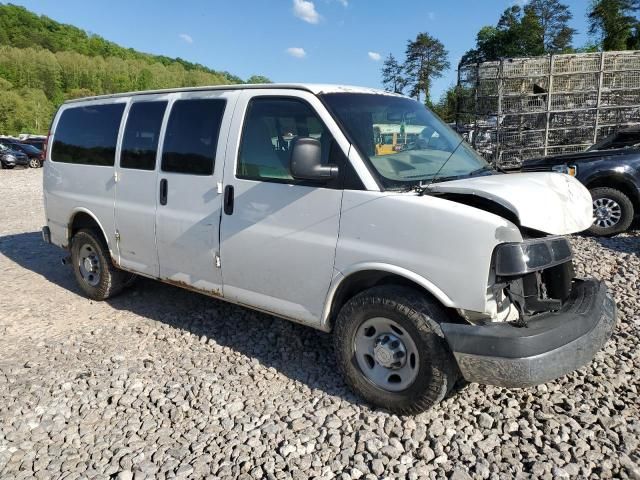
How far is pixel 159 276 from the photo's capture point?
4754 mm

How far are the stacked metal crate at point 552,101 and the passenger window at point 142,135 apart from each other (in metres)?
9.62

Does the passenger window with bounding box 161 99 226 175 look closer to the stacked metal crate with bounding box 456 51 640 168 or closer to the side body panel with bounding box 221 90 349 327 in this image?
the side body panel with bounding box 221 90 349 327

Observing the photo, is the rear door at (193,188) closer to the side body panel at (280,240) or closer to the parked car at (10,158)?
the side body panel at (280,240)

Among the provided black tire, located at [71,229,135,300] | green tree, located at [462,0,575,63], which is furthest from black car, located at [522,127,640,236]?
green tree, located at [462,0,575,63]

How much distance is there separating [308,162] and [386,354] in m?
1.33

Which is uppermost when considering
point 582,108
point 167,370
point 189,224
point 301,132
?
point 582,108

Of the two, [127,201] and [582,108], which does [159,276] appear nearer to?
[127,201]

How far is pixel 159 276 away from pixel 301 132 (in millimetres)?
2091

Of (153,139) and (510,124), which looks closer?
(153,139)

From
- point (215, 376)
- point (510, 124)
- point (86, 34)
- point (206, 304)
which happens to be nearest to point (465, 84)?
point (510, 124)

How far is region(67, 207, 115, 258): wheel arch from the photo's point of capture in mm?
5341

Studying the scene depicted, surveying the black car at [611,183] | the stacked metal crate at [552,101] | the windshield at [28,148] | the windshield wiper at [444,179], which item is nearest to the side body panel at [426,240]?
the windshield wiper at [444,179]

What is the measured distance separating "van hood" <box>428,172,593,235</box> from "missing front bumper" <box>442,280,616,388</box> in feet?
1.94

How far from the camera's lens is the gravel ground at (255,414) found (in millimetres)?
2867
